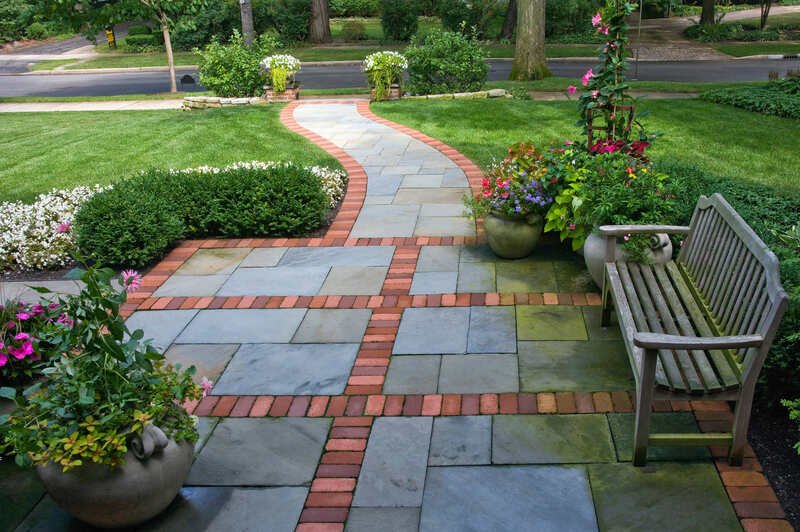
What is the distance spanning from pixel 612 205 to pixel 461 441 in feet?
7.75

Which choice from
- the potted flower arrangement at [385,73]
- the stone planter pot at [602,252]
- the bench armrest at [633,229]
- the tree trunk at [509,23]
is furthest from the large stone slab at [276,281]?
the tree trunk at [509,23]

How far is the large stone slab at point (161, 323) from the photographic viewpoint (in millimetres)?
5480

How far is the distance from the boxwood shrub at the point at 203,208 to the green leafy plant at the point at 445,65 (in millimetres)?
7637

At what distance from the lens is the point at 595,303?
561cm

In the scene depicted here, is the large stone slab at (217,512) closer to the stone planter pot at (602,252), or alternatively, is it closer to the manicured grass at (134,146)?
the stone planter pot at (602,252)

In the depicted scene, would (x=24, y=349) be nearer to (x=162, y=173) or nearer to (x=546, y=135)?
(x=162, y=173)

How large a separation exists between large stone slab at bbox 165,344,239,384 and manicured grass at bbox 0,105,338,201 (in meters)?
4.93

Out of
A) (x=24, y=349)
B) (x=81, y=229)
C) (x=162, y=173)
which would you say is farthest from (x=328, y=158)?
(x=24, y=349)

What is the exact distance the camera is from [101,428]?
10.8 ft

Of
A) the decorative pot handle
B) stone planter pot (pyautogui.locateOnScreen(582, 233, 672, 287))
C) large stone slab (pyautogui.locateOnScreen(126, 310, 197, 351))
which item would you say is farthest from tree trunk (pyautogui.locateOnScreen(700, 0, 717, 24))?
the decorative pot handle

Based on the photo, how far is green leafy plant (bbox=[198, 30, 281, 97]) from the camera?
1548 cm

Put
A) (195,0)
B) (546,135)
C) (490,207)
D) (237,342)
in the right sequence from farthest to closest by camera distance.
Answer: (195,0)
(546,135)
(490,207)
(237,342)

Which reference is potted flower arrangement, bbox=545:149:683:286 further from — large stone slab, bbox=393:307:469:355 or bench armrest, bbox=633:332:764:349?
bench armrest, bbox=633:332:764:349

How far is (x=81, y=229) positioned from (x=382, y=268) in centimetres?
278
